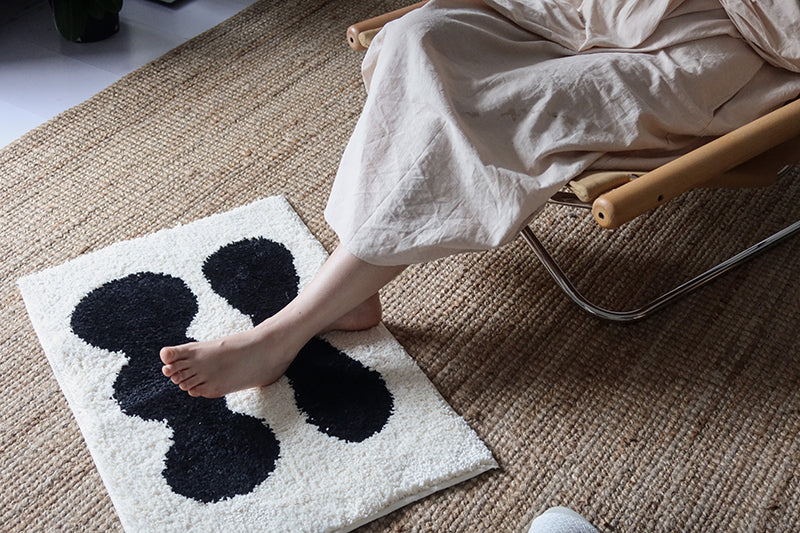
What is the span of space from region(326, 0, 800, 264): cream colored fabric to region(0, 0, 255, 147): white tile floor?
100cm

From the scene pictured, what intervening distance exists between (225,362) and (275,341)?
85 mm

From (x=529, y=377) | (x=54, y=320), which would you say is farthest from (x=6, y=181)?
(x=529, y=377)

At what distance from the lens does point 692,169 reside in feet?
3.59

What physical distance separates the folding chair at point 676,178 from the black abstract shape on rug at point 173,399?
1.88 feet

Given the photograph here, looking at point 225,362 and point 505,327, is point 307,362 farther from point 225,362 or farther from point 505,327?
point 505,327

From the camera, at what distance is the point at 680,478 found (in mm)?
1208

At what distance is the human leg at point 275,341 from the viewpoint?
1221mm

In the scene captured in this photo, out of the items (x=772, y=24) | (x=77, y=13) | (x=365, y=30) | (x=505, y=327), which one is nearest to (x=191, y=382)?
(x=505, y=327)

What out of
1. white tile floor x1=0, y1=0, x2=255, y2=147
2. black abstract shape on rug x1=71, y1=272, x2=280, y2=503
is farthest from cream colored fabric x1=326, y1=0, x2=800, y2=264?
white tile floor x1=0, y1=0, x2=255, y2=147

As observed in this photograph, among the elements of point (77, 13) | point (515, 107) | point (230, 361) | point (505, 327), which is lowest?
point (505, 327)

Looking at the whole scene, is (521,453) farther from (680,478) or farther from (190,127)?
(190,127)

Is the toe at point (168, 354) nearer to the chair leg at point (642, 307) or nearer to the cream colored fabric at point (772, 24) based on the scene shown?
the chair leg at point (642, 307)

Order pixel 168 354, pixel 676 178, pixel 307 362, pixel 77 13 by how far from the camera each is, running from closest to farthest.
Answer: pixel 676 178
pixel 168 354
pixel 307 362
pixel 77 13

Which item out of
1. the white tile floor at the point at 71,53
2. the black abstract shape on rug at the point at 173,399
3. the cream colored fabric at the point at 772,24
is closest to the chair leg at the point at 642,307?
the cream colored fabric at the point at 772,24
